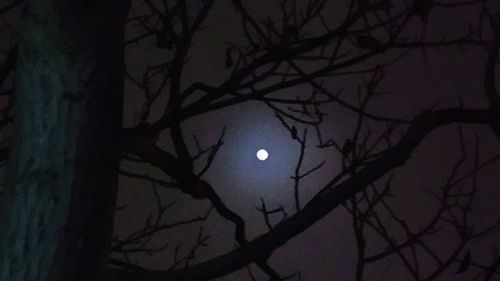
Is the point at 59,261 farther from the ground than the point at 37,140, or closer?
closer

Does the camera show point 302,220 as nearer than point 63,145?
No

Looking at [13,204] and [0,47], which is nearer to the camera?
[13,204]

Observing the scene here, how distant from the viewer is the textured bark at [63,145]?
975 mm

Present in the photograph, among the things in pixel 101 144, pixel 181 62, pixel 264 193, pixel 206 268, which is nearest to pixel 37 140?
pixel 101 144

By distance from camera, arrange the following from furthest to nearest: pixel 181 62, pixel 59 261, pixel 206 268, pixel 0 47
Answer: pixel 0 47
pixel 181 62
pixel 206 268
pixel 59 261

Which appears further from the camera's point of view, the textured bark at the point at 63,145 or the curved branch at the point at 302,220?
the curved branch at the point at 302,220

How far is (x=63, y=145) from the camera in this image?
993 millimetres

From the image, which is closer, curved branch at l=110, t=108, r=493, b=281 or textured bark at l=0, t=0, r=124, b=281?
textured bark at l=0, t=0, r=124, b=281

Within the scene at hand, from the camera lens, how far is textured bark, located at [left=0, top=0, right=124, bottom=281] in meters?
0.98

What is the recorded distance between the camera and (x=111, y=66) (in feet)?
3.37

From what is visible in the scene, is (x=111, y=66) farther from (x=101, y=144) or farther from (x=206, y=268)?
(x=206, y=268)

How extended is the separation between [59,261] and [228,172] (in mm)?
1895

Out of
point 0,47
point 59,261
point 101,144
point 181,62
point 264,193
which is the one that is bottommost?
point 59,261

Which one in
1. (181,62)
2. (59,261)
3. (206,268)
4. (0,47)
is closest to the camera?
(59,261)
